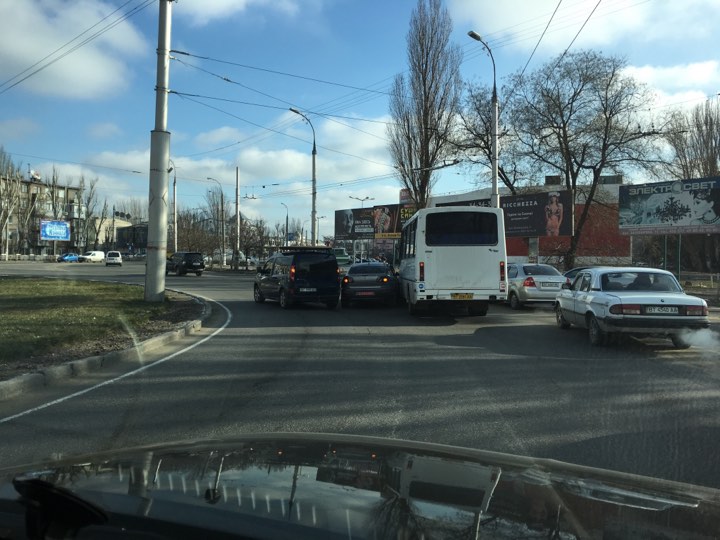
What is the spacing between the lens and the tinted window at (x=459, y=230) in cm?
1511

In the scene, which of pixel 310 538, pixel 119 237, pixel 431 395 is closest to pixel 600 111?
pixel 431 395

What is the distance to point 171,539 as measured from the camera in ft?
6.19

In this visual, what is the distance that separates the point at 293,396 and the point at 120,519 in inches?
196

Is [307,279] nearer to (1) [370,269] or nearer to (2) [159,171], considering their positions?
(1) [370,269]

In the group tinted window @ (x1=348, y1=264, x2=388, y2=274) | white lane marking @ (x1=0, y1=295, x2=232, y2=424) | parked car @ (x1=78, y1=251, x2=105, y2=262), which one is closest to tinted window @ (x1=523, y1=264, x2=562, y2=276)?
tinted window @ (x1=348, y1=264, x2=388, y2=274)

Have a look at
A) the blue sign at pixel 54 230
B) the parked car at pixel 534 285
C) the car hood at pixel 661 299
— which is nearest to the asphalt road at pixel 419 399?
the car hood at pixel 661 299

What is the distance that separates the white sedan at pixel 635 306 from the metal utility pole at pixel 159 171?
1278 cm

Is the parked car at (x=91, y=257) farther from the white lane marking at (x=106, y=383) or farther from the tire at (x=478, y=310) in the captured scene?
the tire at (x=478, y=310)

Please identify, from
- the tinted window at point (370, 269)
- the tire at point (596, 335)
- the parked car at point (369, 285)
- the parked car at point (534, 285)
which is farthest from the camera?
the tinted window at point (370, 269)

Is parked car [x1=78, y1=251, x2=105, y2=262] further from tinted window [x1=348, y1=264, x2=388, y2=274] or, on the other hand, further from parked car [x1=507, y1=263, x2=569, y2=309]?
parked car [x1=507, y1=263, x2=569, y2=309]

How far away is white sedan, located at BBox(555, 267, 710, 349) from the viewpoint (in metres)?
10.2

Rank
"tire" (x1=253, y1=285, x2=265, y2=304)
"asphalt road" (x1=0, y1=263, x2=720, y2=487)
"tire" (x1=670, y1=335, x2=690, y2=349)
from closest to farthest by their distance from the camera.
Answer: "asphalt road" (x1=0, y1=263, x2=720, y2=487) < "tire" (x1=670, y1=335, x2=690, y2=349) < "tire" (x1=253, y1=285, x2=265, y2=304)

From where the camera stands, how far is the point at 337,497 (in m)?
2.29

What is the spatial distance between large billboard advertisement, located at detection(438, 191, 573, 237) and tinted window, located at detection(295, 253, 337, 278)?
61.5 feet
